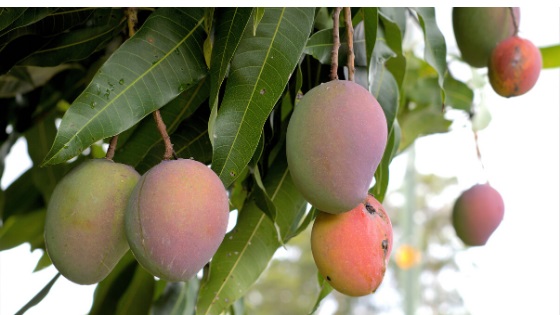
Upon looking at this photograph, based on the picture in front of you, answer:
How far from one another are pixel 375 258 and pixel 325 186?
86mm

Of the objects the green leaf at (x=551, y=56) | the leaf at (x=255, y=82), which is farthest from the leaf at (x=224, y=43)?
the green leaf at (x=551, y=56)

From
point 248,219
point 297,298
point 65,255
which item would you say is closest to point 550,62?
point 248,219

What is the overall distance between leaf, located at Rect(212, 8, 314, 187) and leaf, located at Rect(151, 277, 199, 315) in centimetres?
40

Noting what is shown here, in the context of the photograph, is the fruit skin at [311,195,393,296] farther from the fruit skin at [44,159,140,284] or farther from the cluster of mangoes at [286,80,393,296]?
the fruit skin at [44,159,140,284]

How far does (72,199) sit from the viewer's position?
55 cm

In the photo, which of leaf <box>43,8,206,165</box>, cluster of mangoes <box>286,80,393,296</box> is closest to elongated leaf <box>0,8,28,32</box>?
leaf <box>43,8,206,165</box>

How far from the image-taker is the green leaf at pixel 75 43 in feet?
2.32

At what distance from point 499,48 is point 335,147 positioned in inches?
15.3

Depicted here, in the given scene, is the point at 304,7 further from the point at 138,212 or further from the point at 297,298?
the point at 297,298

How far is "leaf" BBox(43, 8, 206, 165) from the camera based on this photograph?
0.55m

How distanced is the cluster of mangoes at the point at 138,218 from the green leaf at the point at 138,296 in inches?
14.8

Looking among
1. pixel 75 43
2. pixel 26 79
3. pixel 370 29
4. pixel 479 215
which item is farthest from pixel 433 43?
pixel 26 79

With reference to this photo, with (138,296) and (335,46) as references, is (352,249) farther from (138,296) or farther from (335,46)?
(138,296)

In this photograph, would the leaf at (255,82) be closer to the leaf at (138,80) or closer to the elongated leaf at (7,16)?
the leaf at (138,80)
